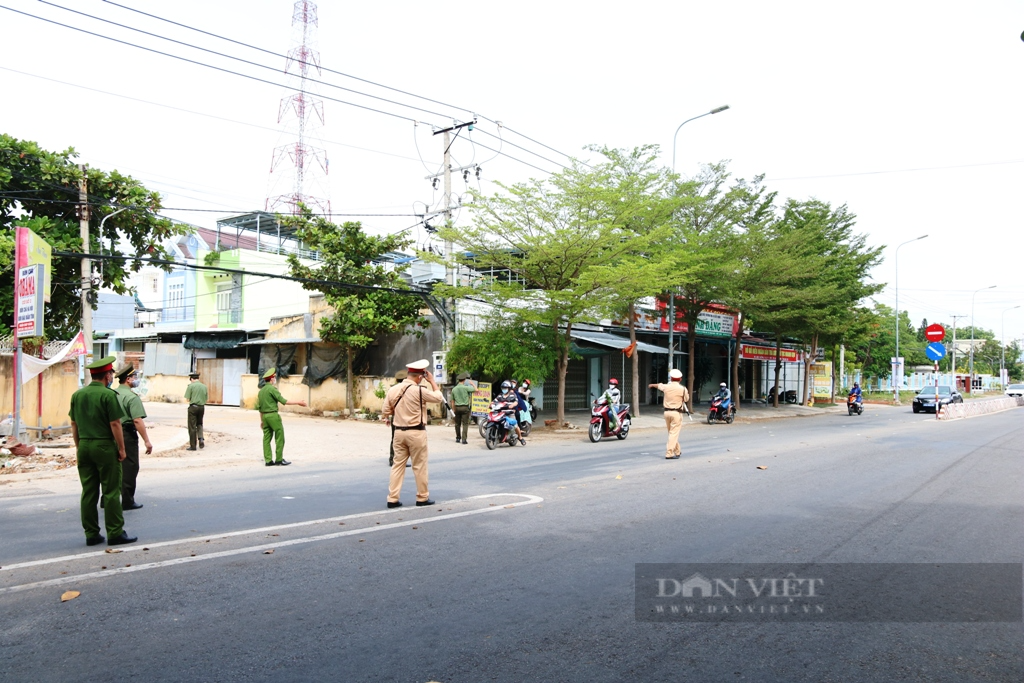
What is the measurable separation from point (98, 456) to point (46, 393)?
11695mm

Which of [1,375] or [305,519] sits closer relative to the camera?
[305,519]

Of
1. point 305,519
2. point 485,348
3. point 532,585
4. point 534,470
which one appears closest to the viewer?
point 532,585

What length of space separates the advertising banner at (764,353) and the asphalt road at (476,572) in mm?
26220

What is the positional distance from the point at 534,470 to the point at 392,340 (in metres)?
14.8

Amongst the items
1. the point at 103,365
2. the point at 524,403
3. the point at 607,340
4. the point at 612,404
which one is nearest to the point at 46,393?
the point at 524,403

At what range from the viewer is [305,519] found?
768 cm

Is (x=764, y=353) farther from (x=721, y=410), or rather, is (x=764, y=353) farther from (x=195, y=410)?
(x=195, y=410)

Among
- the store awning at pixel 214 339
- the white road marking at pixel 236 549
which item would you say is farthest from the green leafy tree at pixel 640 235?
the store awning at pixel 214 339

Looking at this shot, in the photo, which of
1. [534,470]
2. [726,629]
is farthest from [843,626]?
[534,470]

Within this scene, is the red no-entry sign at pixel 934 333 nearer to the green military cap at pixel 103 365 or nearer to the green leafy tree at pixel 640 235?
the green leafy tree at pixel 640 235

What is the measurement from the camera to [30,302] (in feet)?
45.3

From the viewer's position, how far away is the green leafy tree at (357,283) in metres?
23.6

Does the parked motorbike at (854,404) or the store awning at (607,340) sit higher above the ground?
the store awning at (607,340)

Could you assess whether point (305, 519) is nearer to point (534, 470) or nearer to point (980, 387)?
point (534, 470)
